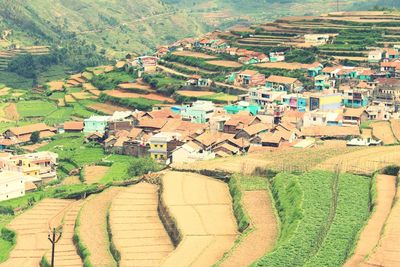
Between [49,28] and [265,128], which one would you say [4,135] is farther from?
[49,28]

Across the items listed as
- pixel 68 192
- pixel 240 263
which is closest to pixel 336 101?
pixel 68 192

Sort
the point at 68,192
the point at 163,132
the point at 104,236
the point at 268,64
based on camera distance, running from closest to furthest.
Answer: the point at 104,236 → the point at 68,192 → the point at 163,132 → the point at 268,64

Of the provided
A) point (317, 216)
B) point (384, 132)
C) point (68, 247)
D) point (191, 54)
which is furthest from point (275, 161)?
point (191, 54)

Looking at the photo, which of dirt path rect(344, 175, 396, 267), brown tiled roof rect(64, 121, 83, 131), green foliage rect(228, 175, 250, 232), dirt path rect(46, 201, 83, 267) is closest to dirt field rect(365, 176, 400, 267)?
dirt path rect(344, 175, 396, 267)

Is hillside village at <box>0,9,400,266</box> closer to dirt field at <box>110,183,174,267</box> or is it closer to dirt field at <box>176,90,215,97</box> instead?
dirt field at <box>176,90,215,97</box>

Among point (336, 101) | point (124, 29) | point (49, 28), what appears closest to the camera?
point (336, 101)

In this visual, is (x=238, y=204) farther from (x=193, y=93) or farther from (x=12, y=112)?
(x=12, y=112)
